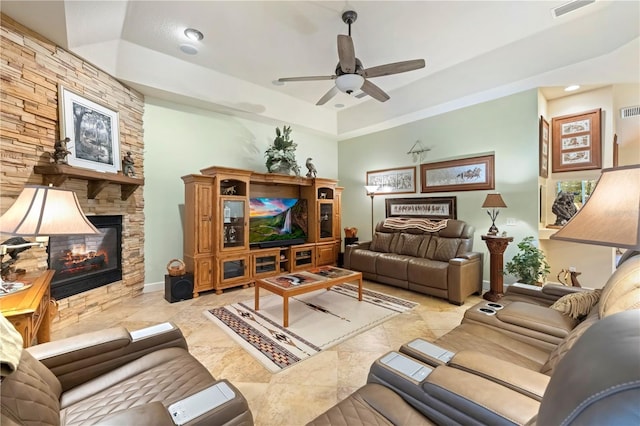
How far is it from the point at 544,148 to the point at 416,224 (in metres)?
2.05

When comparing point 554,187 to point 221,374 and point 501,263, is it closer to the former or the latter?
point 501,263

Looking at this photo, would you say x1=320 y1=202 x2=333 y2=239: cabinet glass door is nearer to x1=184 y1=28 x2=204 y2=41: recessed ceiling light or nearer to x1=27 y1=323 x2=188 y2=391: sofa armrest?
x1=184 y1=28 x2=204 y2=41: recessed ceiling light

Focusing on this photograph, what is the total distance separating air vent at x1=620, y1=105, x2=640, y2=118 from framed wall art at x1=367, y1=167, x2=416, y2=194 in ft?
8.94

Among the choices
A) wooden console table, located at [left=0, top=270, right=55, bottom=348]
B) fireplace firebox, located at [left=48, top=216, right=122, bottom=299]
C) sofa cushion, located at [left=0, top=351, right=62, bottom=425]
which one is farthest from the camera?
fireplace firebox, located at [left=48, top=216, right=122, bottom=299]

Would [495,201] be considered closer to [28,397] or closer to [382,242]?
[382,242]

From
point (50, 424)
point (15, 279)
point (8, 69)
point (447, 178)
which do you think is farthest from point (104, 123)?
point (447, 178)

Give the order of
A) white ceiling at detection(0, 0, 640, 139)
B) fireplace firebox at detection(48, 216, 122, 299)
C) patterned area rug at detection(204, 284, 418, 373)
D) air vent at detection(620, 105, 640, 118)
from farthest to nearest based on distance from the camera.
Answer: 1. air vent at detection(620, 105, 640, 118)
2. fireplace firebox at detection(48, 216, 122, 299)
3. white ceiling at detection(0, 0, 640, 139)
4. patterned area rug at detection(204, 284, 418, 373)

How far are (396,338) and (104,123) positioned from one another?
425cm

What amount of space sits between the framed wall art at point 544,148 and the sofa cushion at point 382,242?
2379 mm

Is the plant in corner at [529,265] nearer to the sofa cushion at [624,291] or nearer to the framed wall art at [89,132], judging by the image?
the sofa cushion at [624,291]

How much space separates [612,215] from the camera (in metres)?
0.96

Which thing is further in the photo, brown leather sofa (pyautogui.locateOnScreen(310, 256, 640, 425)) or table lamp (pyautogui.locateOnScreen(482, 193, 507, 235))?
table lamp (pyautogui.locateOnScreen(482, 193, 507, 235))

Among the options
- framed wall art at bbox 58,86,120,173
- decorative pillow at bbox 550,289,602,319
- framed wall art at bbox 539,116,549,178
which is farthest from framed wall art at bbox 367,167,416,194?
framed wall art at bbox 58,86,120,173

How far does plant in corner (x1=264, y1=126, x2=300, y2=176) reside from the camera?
4.96 metres
